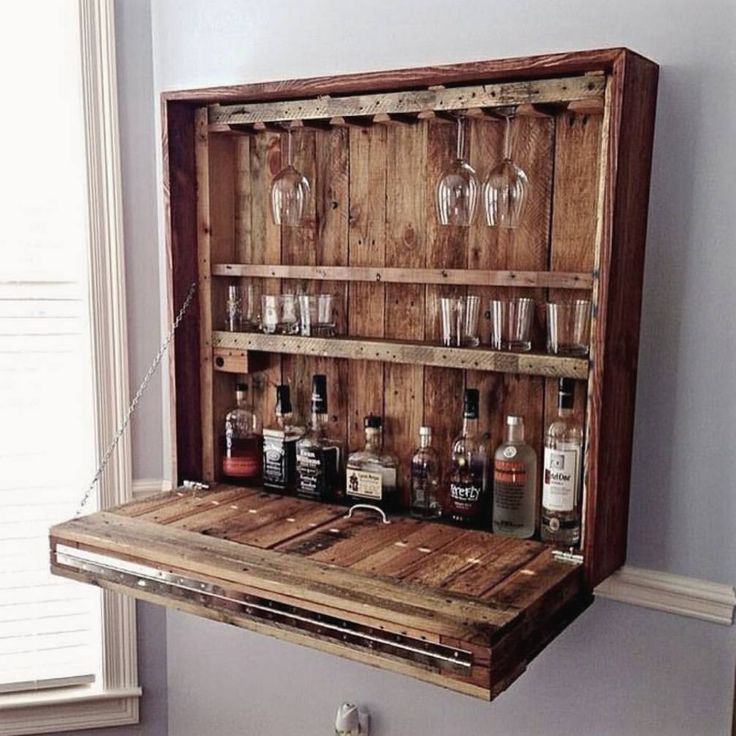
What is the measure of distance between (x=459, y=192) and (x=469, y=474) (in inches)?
20.7

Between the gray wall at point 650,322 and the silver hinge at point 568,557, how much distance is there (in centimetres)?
17

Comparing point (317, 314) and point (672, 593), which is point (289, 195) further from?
point (672, 593)

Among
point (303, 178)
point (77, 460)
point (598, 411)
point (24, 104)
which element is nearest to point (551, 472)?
point (598, 411)

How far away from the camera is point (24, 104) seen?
207cm

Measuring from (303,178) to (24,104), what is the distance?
0.69m

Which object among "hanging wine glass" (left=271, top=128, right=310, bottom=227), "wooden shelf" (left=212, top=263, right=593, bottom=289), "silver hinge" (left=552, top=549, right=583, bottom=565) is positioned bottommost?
"silver hinge" (left=552, top=549, right=583, bottom=565)

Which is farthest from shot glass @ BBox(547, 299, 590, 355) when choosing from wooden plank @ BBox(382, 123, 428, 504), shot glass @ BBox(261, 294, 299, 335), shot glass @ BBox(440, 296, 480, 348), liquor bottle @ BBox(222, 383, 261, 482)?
liquor bottle @ BBox(222, 383, 261, 482)

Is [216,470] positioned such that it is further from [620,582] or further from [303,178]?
[620,582]

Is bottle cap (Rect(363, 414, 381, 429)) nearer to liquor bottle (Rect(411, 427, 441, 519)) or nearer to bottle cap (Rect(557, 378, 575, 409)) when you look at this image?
liquor bottle (Rect(411, 427, 441, 519))

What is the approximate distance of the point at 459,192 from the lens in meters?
1.70

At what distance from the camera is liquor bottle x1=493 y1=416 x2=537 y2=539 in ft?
5.51

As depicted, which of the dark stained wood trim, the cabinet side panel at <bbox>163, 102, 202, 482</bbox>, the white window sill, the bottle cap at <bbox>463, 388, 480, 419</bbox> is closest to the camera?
the dark stained wood trim

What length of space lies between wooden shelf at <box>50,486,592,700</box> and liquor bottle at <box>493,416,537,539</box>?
4 centimetres

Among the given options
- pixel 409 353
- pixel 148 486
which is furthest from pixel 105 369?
pixel 409 353
